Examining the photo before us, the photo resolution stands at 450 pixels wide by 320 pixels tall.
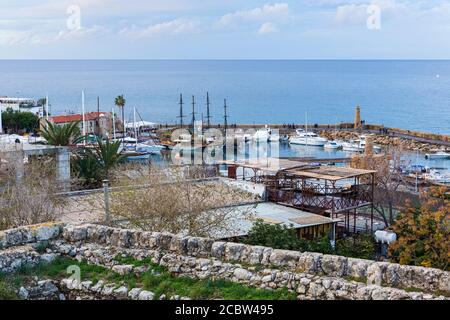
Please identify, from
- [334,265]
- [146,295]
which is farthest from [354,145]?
[146,295]

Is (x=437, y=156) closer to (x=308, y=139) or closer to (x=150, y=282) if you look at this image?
(x=308, y=139)

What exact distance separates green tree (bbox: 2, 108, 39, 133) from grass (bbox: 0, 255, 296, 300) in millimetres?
61077

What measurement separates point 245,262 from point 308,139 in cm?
7159

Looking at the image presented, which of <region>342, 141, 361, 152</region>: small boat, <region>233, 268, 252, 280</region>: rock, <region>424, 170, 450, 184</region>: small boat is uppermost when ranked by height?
<region>233, 268, 252, 280</region>: rock

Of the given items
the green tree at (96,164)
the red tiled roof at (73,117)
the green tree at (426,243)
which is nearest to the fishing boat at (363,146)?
the red tiled roof at (73,117)

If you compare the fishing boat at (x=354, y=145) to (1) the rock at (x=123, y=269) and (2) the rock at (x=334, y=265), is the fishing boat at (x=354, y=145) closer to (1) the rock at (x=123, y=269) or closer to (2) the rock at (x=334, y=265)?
(2) the rock at (x=334, y=265)

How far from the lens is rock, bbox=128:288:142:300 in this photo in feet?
32.0

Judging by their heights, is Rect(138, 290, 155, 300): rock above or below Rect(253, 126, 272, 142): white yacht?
above

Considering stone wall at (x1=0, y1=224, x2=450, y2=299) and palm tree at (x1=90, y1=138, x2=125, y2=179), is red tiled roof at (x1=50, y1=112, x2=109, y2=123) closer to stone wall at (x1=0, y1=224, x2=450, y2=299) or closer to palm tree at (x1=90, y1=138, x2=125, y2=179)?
palm tree at (x1=90, y1=138, x2=125, y2=179)

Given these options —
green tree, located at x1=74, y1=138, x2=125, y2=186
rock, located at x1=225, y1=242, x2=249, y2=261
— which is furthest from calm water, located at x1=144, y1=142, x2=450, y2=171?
rock, located at x1=225, y1=242, x2=249, y2=261

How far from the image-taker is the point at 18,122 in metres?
69.8

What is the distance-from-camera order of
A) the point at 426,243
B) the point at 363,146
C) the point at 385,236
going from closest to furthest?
the point at 426,243, the point at 385,236, the point at 363,146

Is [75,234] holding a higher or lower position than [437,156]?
higher
